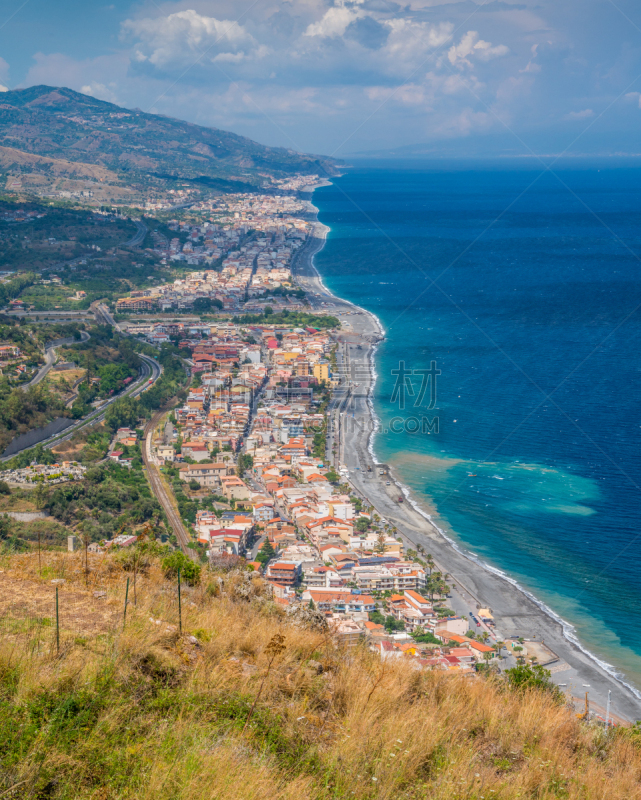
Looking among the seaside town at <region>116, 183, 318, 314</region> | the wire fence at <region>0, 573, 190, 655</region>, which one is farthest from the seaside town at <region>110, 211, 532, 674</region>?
the wire fence at <region>0, 573, 190, 655</region>

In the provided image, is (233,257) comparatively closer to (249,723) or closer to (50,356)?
(50,356)

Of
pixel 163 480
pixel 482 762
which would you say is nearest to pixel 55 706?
pixel 482 762

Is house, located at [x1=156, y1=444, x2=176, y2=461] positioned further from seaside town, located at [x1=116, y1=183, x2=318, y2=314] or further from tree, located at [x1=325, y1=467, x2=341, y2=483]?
seaside town, located at [x1=116, y1=183, x2=318, y2=314]

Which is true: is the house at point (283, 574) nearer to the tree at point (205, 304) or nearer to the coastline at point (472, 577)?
the coastline at point (472, 577)

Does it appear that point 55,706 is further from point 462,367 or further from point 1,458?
point 462,367

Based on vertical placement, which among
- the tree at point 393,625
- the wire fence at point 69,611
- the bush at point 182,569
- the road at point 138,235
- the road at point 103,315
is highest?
the road at point 138,235

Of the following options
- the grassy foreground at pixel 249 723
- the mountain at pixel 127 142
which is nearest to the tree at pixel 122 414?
the grassy foreground at pixel 249 723

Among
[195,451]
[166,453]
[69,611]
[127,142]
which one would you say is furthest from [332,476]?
[127,142]
